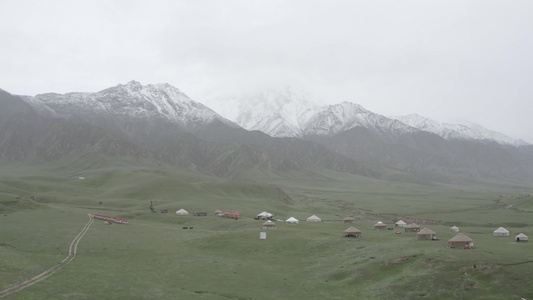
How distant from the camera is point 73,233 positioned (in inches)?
3014

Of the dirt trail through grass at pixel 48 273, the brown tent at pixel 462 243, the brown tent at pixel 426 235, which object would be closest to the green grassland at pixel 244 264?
the dirt trail through grass at pixel 48 273

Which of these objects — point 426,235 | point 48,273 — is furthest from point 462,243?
point 48,273

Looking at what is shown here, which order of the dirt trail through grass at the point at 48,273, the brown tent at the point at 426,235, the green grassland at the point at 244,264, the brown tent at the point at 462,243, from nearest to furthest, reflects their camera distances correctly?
1. the dirt trail through grass at the point at 48,273
2. the green grassland at the point at 244,264
3. the brown tent at the point at 462,243
4. the brown tent at the point at 426,235

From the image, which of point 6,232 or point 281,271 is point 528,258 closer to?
point 281,271

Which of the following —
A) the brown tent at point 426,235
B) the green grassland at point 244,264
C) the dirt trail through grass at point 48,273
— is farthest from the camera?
the brown tent at point 426,235

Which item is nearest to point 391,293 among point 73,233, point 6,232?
point 73,233

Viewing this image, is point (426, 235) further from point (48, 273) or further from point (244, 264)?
point (48, 273)

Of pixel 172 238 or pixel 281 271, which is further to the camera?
pixel 172 238

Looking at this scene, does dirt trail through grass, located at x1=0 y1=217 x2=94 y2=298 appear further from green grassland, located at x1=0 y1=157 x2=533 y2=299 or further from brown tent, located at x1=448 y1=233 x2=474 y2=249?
brown tent, located at x1=448 y1=233 x2=474 y2=249

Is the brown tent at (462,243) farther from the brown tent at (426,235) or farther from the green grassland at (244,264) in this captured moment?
the brown tent at (426,235)

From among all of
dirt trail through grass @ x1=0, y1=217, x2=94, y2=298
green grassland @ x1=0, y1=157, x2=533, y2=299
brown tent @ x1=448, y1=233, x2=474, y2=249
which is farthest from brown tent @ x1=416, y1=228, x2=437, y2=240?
dirt trail through grass @ x1=0, y1=217, x2=94, y2=298

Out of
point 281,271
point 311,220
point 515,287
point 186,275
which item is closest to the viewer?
point 515,287

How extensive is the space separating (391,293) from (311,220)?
238 feet

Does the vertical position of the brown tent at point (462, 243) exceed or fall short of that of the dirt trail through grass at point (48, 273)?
it exceeds it
